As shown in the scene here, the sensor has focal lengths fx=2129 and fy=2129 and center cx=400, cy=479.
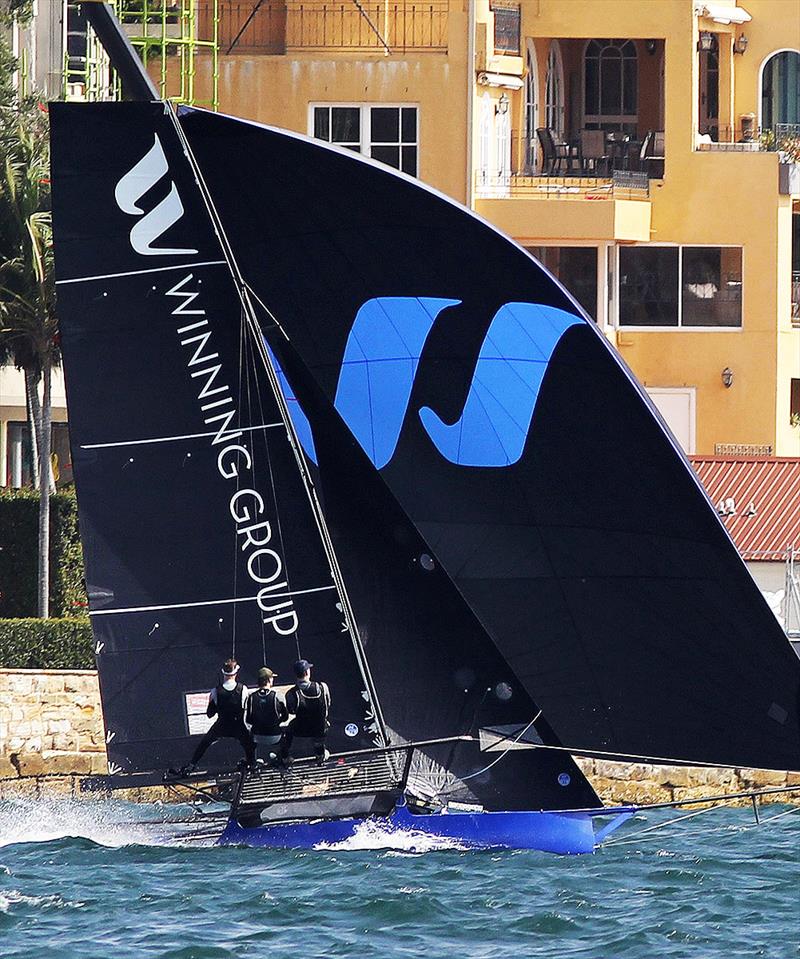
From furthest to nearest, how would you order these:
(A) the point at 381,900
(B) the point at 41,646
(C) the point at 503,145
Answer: (C) the point at 503,145 → (B) the point at 41,646 → (A) the point at 381,900

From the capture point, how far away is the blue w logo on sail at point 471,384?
15.5 metres

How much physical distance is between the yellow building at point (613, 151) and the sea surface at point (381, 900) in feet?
56.8

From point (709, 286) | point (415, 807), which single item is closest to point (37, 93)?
point (709, 286)

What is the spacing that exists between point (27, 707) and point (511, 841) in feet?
27.7

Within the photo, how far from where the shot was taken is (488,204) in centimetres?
3384

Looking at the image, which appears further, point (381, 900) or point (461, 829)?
point (461, 829)

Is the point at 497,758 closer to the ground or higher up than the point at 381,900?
higher up

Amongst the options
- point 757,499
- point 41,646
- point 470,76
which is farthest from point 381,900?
point 470,76

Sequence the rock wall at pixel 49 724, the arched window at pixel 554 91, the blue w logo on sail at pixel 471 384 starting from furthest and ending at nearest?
the arched window at pixel 554 91, the rock wall at pixel 49 724, the blue w logo on sail at pixel 471 384

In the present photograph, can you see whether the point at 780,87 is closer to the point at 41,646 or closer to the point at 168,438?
the point at 41,646

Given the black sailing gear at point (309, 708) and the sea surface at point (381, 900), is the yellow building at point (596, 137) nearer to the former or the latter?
the sea surface at point (381, 900)

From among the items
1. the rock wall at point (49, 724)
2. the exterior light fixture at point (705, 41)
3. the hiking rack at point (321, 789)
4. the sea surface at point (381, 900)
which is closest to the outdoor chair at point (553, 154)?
the exterior light fixture at point (705, 41)

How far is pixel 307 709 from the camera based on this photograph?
1617cm

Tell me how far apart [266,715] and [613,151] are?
71.1 ft
